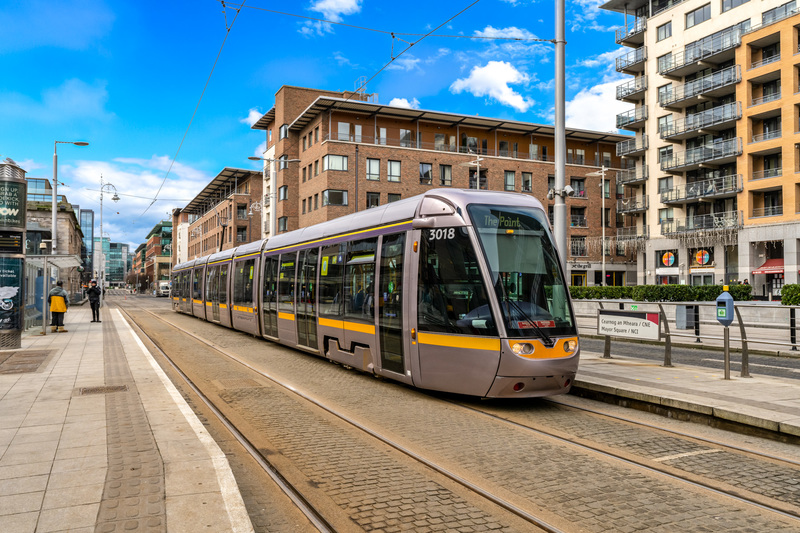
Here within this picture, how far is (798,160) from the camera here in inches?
1527

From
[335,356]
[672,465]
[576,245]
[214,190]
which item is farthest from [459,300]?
[214,190]

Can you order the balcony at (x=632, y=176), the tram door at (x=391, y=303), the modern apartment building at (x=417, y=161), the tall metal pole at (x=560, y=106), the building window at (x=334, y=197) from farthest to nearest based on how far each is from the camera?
the balcony at (x=632, y=176)
the modern apartment building at (x=417, y=161)
the building window at (x=334, y=197)
the tall metal pole at (x=560, y=106)
the tram door at (x=391, y=303)

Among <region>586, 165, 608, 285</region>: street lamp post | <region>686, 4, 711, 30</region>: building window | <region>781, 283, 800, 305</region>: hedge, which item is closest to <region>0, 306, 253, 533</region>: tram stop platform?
<region>781, 283, 800, 305</region>: hedge

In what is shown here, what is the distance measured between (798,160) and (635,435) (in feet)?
131

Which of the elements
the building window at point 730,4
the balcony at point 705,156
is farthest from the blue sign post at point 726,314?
the building window at point 730,4

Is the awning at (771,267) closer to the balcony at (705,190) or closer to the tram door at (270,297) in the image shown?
the balcony at (705,190)

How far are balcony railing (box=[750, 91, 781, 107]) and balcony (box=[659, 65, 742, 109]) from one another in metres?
1.94

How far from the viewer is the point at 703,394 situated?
8375 millimetres

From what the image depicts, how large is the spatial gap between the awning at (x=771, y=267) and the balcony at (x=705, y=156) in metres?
7.82

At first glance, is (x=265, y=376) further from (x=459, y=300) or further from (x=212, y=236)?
(x=212, y=236)

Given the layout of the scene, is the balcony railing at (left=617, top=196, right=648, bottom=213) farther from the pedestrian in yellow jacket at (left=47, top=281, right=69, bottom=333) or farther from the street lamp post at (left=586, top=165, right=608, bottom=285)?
the pedestrian in yellow jacket at (left=47, top=281, right=69, bottom=333)

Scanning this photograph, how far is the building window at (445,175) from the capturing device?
2142 inches

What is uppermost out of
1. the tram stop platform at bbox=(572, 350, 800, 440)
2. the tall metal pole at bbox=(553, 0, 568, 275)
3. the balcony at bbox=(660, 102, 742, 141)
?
the balcony at bbox=(660, 102, 742, 141)

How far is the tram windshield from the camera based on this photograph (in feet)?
26.2
